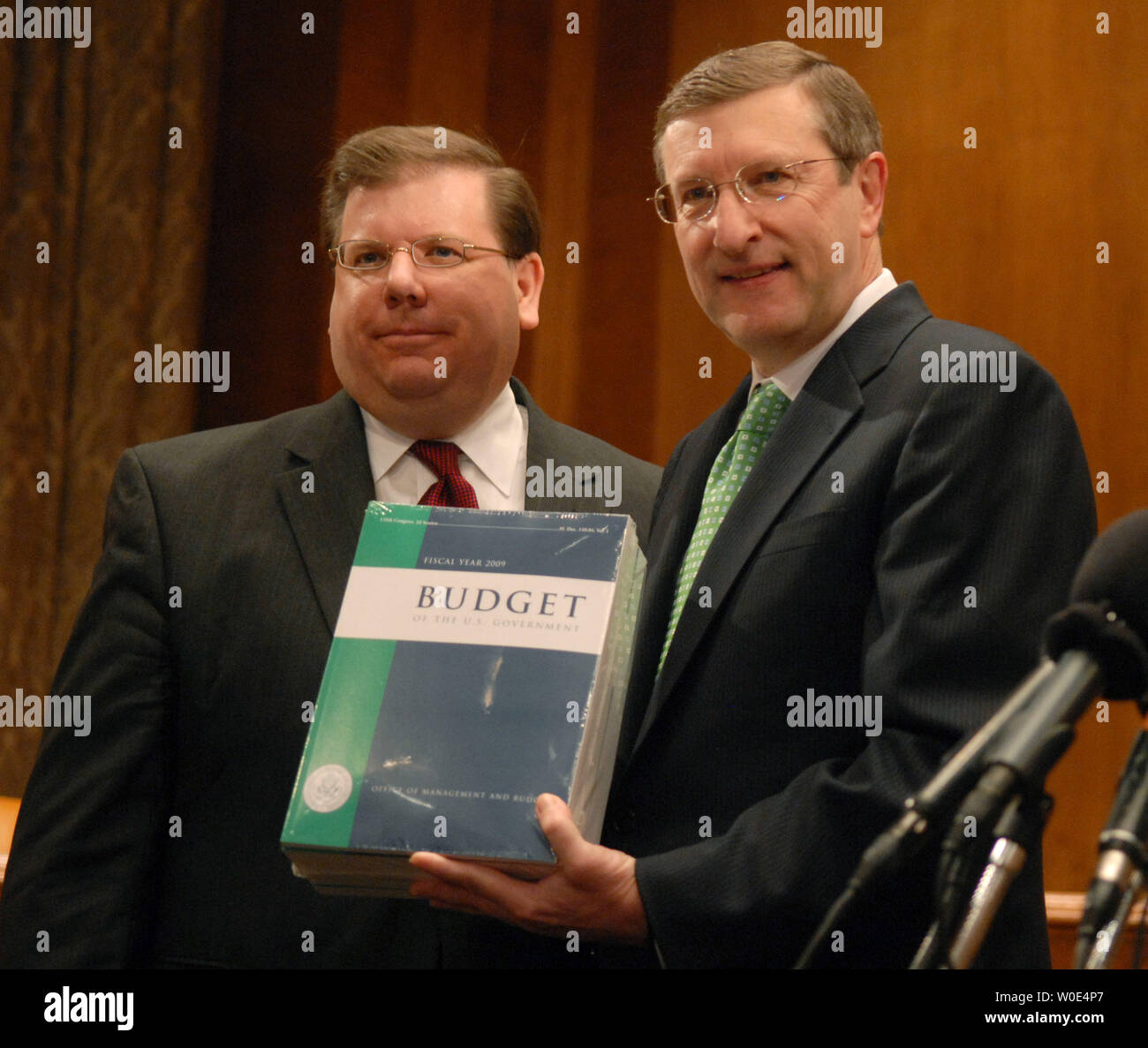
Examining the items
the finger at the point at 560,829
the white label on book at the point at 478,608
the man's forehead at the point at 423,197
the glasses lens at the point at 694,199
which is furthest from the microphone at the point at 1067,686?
the man's forehead at the point at 423,197

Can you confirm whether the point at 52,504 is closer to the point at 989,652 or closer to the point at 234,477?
the point at 234,477

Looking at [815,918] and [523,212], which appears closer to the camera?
[815,918]

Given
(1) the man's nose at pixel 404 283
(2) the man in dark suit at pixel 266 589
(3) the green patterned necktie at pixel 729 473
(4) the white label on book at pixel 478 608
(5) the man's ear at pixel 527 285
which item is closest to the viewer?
(4) the white label on book at pixel 478 608

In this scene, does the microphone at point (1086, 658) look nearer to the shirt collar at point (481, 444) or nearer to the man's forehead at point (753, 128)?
the man's forehead at point (753, 128)

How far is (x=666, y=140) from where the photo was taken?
6.66 feet

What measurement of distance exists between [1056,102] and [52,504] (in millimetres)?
2838

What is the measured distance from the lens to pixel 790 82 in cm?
195

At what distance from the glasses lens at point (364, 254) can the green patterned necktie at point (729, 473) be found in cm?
72

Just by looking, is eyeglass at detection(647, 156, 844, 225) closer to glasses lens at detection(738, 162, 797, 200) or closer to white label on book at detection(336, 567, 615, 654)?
glasses lens at detection(738, 162, 797, 200)

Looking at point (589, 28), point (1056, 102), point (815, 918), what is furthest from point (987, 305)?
point (815, 918)

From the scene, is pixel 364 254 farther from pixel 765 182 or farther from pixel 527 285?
pixel 765 182

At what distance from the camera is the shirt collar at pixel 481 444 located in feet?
7.60

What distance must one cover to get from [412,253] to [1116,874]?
5.48 feet

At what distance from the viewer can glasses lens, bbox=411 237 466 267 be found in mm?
2279
